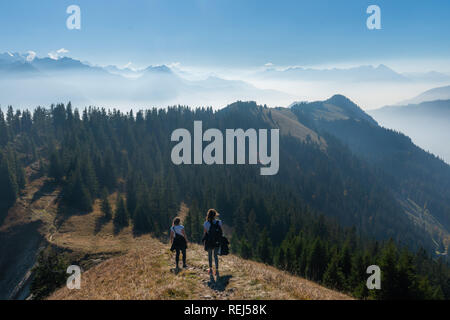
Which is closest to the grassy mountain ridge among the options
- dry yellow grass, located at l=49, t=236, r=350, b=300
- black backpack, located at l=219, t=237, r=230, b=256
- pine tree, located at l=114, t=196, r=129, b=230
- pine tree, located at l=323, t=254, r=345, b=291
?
pine tree, located at l=323, t=254, r=345, b=291

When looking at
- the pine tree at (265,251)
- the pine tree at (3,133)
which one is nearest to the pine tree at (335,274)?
the pine tree at (265,251)

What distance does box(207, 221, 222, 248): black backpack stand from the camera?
13.7 m

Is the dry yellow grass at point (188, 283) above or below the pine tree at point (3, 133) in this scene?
below

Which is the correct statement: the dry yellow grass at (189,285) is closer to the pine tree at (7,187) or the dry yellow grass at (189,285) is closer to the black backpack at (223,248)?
the black backpack at (223,248)

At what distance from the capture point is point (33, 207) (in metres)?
77.9

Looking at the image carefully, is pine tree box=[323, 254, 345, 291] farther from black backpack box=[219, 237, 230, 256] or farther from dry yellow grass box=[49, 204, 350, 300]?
black backpack box=[219, 237, 230, 256]

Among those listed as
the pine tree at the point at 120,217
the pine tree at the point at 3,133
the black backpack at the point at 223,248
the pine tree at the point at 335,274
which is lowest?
the pine tree at the point at 120,217

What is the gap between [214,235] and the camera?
13.7 m

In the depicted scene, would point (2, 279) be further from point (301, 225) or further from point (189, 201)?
point (301, 225)

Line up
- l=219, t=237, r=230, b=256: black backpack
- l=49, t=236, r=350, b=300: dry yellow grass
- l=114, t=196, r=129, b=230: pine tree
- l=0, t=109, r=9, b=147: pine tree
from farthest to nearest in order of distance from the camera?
1. l=0, t=109, r=9, b=147: pine tree
2. l=114, t=196, r=129, b=230: pine tree
3. l=219, t=237, r=230, b=256: black backpack
4. l=49, t=236, r=350, b=300: dry yellow grass

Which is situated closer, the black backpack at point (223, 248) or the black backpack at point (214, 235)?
the black backpack at point (223, 248)

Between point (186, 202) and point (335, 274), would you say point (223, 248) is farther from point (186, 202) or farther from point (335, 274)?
point (186, 202)

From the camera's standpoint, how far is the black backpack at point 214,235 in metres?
13.7
